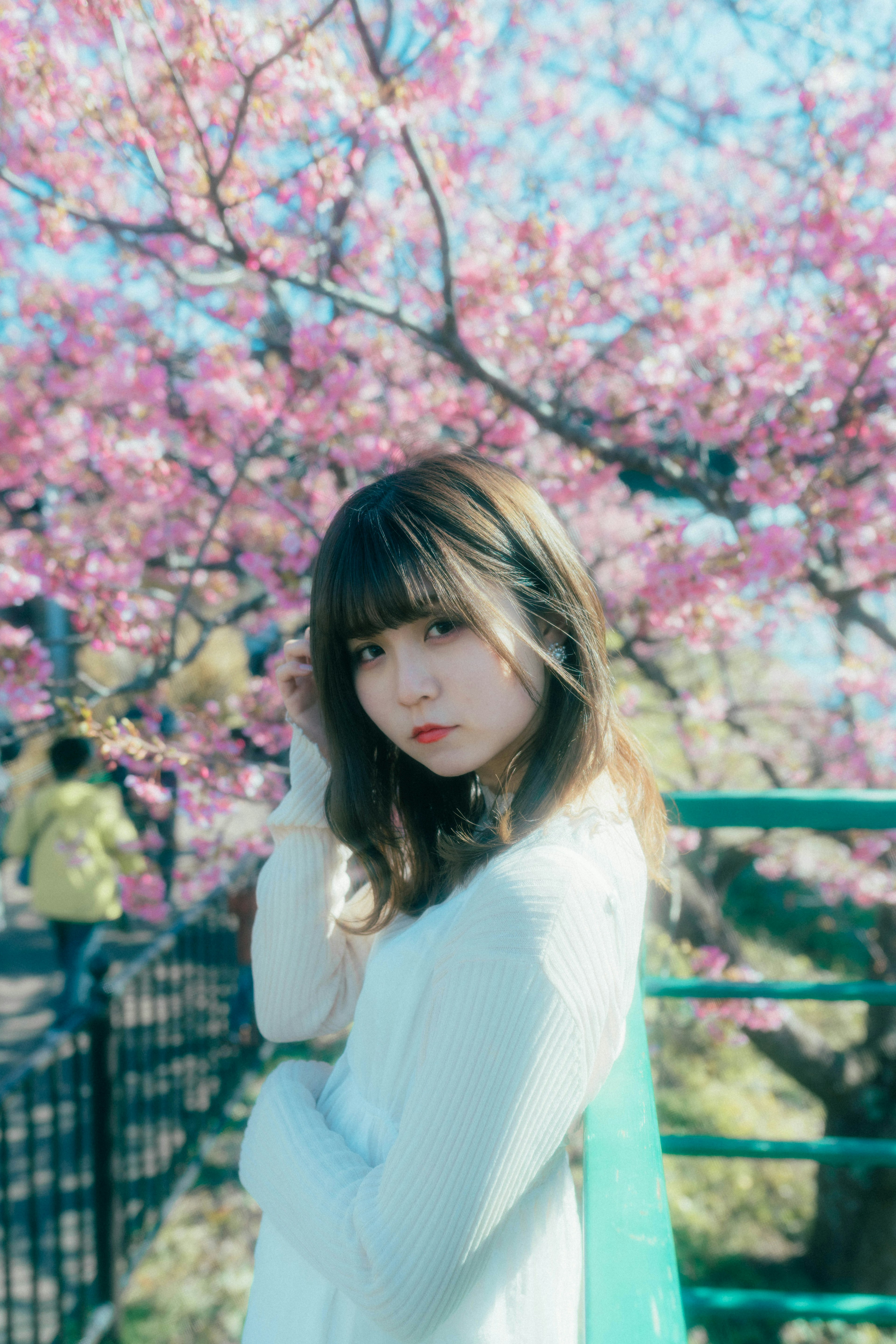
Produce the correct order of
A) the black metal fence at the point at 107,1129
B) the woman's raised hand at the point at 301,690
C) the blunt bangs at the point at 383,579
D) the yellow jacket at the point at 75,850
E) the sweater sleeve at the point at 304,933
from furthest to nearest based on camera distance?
1. the yellow jacket at the point at 75,850
2. the black metal fence at the point at 107,1129
3. the woman's raised hand at the point at 301,690
4. the sweater sleeve at the point at 304,933
5. the blunt bangs at the point at 383,579

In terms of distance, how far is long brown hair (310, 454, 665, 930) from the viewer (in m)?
1.01

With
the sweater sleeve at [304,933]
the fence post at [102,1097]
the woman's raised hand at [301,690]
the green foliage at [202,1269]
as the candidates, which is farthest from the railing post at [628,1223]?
the fence post at [102,1097]

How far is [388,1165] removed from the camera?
31.8 inches

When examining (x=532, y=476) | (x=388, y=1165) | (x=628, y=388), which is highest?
(x=628, y=388)

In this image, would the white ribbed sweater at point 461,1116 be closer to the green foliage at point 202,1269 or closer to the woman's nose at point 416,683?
the woman's nose at point 416,683

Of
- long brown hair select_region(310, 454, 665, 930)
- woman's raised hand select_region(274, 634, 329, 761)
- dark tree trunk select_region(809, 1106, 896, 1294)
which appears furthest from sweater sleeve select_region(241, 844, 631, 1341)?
dark tree trunk select_region(809, 1106, 896, 1294)

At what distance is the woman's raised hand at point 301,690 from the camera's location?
136cm

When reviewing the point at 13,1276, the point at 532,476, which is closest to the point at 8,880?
the point at 13,1276

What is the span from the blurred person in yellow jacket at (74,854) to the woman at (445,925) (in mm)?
3444

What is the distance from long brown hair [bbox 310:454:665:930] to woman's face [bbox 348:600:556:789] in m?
0.02

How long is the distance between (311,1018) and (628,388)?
3.22m

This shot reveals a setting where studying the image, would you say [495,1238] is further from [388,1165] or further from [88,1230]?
[88,1230]

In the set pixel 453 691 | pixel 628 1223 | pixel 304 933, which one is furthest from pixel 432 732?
pixel 628 1223

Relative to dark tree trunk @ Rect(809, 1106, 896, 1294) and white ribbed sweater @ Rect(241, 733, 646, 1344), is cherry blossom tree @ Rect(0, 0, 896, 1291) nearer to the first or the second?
dark tree trunk @ Rect(809, 1106, 896, 1294)
